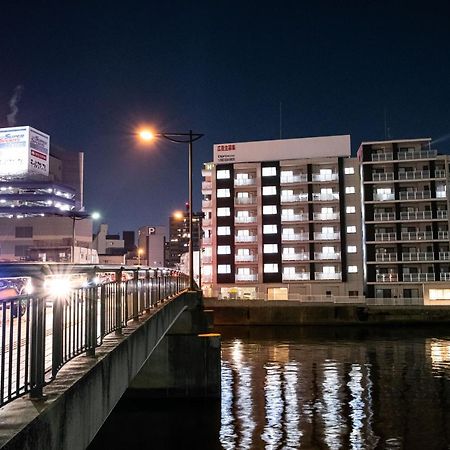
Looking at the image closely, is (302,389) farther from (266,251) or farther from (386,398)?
(266,251)

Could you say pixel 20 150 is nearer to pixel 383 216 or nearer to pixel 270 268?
pixel 270 268

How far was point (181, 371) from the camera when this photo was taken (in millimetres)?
25016

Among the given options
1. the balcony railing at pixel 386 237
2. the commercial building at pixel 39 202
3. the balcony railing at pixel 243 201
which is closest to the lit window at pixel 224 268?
the balcony railing at pixel 243 201

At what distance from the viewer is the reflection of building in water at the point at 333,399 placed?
1986 centimetres

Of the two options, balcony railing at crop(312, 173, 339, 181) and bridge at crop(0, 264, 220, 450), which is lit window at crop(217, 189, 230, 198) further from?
bridge at crop(0, 264, 220, 450)

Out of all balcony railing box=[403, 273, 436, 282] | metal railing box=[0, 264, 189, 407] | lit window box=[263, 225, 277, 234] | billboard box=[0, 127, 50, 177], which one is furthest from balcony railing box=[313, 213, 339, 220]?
metal railing box=[0, 264, 189, 407]

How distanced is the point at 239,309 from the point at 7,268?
6484 cm

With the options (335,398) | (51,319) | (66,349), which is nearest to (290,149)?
(335,398)

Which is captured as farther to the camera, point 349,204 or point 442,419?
point 349,204

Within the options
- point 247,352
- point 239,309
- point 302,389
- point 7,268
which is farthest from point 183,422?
point 239,309

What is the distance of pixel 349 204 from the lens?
81.4m

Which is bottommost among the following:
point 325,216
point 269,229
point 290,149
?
point 269,229

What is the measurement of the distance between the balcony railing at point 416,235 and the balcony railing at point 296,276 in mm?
14365

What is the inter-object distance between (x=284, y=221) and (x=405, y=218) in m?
17.2
